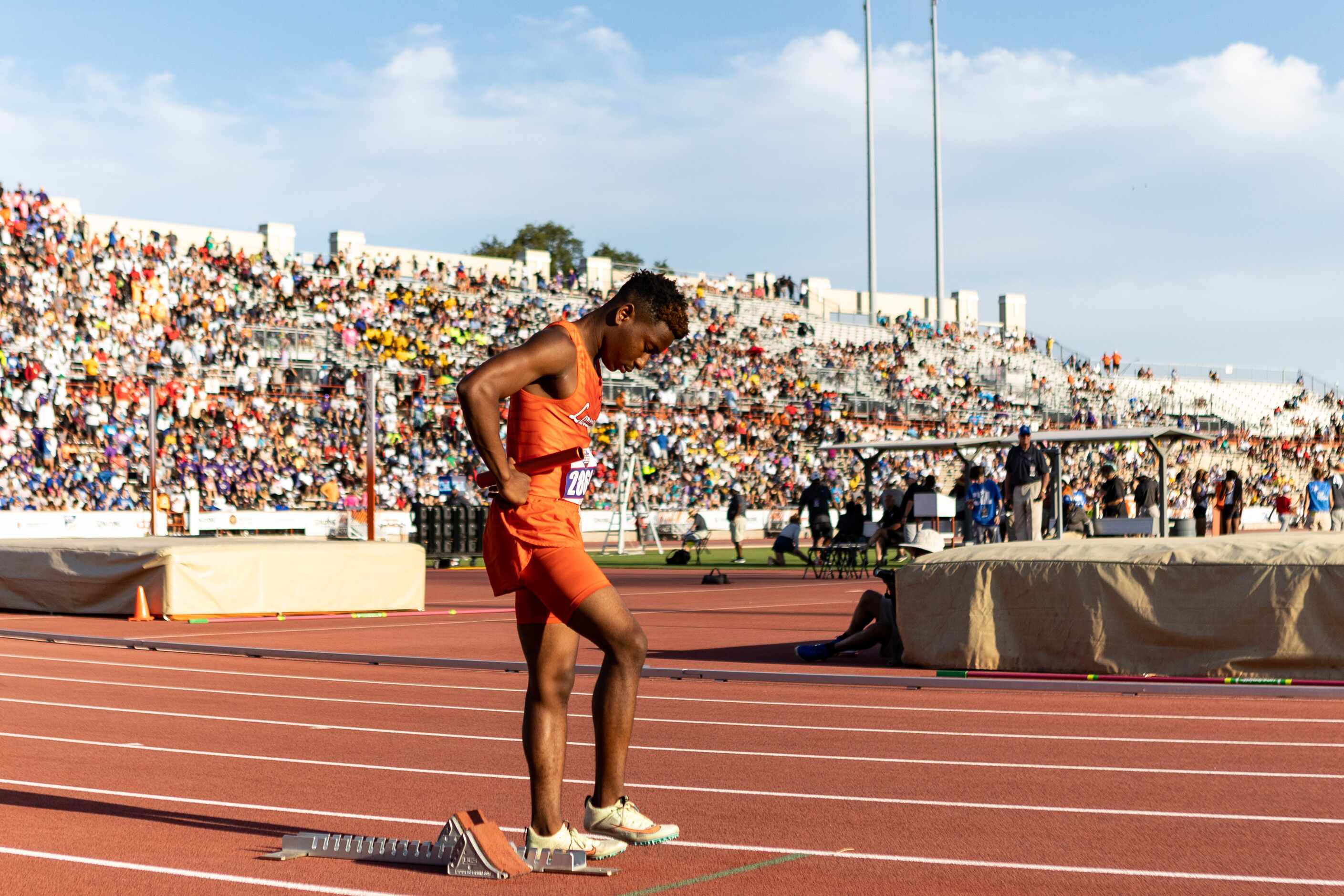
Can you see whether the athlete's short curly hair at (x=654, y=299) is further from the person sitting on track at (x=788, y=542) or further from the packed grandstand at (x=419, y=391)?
the packed grandstand at (x=419, y=391)

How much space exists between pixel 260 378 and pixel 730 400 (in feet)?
48.7

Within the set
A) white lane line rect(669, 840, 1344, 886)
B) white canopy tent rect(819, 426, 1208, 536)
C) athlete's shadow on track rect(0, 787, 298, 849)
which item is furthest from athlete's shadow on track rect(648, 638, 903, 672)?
white canopy tent rect(819, 426, 1208, 536)

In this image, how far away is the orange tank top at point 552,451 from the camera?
4633 millimetres

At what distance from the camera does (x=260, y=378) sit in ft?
119

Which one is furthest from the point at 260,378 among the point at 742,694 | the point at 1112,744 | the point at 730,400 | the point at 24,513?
the point at 1112,744

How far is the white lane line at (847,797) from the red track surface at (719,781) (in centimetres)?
3

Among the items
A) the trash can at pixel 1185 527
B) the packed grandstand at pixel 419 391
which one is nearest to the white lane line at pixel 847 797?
the trash can at pixel 1185 527

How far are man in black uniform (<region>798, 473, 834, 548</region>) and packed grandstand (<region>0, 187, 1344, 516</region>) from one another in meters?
7.90

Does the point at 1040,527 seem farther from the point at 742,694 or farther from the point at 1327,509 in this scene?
the point at 742,694

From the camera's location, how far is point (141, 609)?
52.0ft

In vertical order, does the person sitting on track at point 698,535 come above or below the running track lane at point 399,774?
above

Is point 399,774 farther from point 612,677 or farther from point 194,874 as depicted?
point 612,677

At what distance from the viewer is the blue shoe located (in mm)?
11477

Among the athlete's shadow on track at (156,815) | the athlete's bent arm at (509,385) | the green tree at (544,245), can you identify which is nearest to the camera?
the athlete's bent arm at (509,385)
